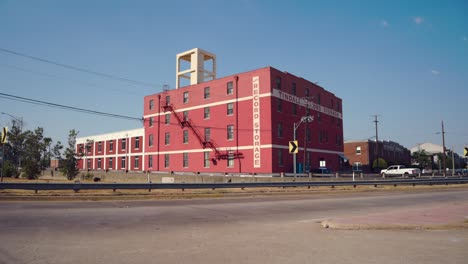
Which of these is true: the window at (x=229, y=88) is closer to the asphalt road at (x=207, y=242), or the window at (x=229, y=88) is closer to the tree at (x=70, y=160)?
the tree at (x=70, y=160)

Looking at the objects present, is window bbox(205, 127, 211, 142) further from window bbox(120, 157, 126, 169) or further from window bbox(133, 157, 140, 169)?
window bbox(120, 157, 126, 169)

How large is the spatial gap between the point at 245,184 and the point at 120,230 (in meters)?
17.6

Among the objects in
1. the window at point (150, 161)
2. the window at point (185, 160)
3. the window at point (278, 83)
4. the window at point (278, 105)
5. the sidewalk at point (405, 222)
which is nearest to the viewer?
the sidewalk at point (405, 222)

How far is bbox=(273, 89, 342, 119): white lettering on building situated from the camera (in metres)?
44.0

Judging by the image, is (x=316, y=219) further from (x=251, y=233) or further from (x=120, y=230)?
(x=120, y=230)

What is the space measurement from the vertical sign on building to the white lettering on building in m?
2.23

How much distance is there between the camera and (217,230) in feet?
32.0

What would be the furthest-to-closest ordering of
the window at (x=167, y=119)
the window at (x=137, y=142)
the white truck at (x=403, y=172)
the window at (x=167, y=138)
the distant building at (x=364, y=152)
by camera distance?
1. the distant building at (x=364, y=152)
2. the window at (x=137, y=142)
3. the window at (x=167, y=119)
4. the window at (x=167, y=138)
5. the white truck at (x=403, y=172)

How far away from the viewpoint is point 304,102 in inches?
1940

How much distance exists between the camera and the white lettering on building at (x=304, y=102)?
4396 centimetres

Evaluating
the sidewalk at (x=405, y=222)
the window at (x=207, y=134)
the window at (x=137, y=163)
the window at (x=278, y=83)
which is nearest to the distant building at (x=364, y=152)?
the window at (x=278, y=83)

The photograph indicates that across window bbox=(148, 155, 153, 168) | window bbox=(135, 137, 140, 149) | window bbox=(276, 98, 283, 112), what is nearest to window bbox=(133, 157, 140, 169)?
window bbox=(135, 137, 140, 149)

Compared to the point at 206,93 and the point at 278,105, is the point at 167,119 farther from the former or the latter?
the point at 278,105

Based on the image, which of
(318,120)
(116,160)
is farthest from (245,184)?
(116,160)
